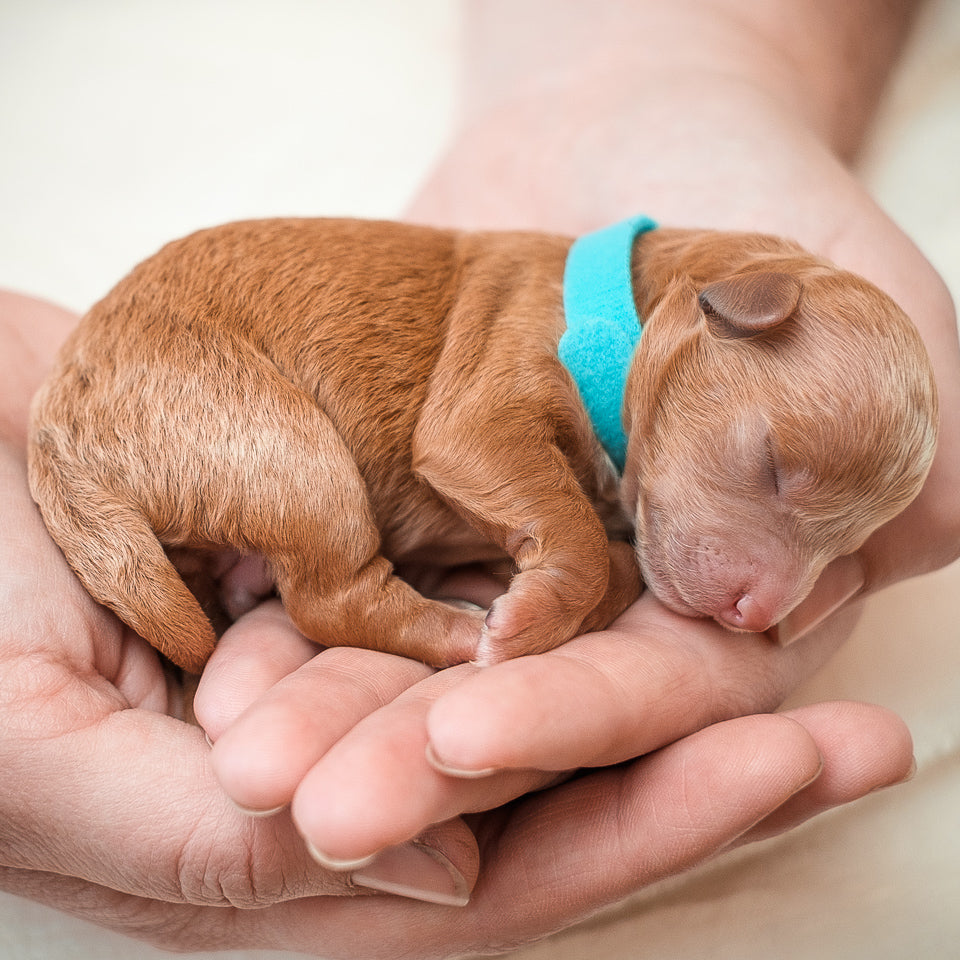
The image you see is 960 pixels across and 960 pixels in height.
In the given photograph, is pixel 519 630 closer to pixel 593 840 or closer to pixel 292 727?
pixel 593 840

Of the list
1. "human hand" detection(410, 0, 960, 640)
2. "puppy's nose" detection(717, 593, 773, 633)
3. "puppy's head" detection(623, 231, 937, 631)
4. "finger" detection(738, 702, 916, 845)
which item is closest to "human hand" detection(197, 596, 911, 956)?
"finger" detection(738, 702, 916, 845)

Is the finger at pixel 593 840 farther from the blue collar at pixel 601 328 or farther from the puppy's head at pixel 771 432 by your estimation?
the blue collar at pixel 601 328

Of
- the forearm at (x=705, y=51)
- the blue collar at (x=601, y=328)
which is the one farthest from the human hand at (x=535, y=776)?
the forearm at (x=705, y=51)

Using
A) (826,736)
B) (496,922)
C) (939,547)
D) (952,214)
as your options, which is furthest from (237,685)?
(952,214)

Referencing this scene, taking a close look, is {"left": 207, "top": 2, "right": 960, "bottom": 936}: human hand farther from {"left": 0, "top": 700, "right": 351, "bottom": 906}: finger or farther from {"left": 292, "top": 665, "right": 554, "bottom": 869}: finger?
{"left": 0, "top": 700, "right": 351, "bottom": 906}: finger

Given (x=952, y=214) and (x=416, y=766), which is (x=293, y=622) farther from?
(x=952, y=214)
